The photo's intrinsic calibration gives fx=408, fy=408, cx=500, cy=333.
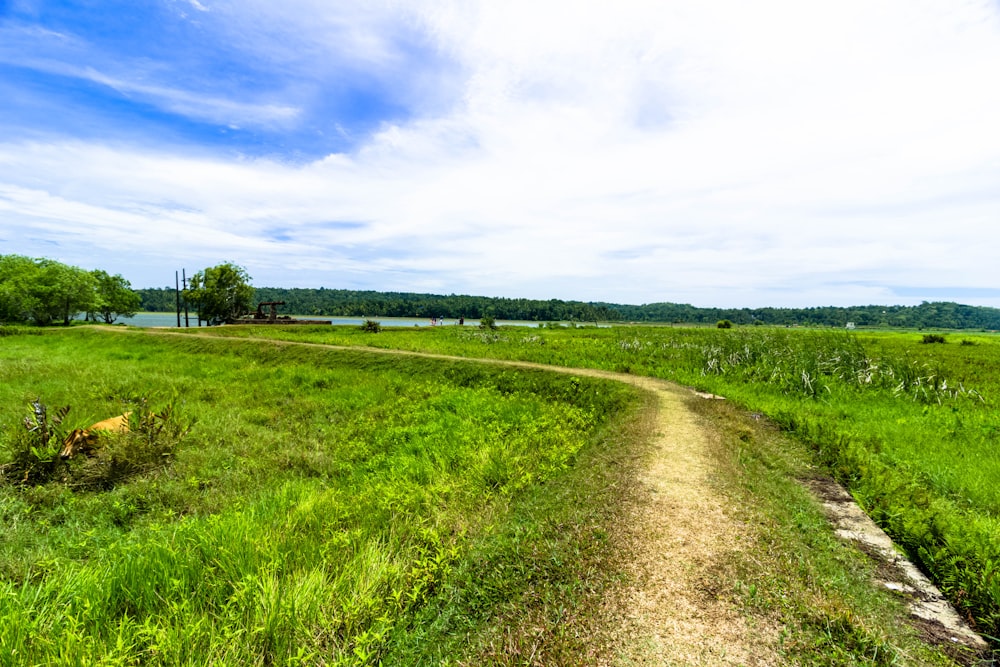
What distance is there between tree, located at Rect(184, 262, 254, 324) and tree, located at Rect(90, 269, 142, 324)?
1303 centimetres

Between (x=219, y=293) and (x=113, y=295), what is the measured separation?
734 inches

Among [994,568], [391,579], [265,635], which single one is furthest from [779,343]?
[265,635]

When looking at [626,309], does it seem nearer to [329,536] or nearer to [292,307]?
[292,307]

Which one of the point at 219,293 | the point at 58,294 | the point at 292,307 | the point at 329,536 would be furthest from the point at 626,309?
the point at 329,536

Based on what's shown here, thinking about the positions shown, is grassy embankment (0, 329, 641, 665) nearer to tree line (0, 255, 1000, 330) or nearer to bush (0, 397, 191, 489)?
bush (0, 397, 191, 489)

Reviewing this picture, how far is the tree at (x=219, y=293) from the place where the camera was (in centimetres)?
5902

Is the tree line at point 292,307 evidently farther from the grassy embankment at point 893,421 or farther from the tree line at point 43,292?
the grassy embankment at point 893,421

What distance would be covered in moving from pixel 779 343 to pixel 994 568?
1460 cm

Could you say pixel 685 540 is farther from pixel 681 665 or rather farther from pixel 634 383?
pixel 634 383

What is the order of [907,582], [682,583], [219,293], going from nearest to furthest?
1. [682,583]
2. [907,582]
3. [219,293]

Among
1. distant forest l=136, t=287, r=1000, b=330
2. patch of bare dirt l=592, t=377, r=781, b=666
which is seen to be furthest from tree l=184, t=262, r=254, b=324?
patch of bare dirt l=592, t=377, r=781, b=666

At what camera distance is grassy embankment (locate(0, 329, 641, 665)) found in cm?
350

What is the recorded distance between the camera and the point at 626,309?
15375cm

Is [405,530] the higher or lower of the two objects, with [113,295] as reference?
lower
